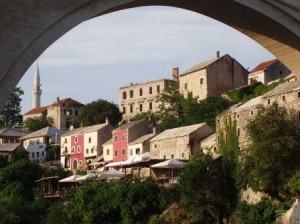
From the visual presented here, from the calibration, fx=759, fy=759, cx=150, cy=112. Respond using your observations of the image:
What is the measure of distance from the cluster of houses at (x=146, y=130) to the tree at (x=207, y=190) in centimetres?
201

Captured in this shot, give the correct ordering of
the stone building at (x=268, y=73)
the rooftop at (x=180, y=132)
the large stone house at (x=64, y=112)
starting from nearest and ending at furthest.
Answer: the rooftop at (x=180, y=132) → the stone building at (x=268, y=73) → the large stone house at (x=64, y=112)

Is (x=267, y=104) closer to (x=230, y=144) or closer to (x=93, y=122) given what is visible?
(x=230, y=144)

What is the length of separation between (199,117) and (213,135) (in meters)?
8.18

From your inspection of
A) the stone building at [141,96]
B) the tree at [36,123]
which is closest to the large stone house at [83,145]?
the stone building at [141,96]

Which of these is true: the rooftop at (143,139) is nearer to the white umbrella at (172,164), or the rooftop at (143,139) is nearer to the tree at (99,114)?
the white umbrella at (172,164)

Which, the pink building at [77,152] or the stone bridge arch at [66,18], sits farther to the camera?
the pink building at [77,152]

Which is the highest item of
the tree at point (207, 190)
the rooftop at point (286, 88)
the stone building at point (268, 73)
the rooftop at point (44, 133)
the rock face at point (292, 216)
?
the stone building at point (268, 73)

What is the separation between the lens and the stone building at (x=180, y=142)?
4228 centimetres

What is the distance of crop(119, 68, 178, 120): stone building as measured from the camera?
221 feet

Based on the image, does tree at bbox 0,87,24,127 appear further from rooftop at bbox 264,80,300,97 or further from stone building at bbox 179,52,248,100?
rooftop at bbox 264,80,300,97

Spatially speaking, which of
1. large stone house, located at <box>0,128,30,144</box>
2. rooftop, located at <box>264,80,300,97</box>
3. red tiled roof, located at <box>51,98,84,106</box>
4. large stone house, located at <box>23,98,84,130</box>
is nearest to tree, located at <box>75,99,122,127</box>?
large stone house, located at <box>0,128,30,144</box>

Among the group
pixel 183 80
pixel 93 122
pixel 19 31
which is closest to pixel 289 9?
pixel 19 31

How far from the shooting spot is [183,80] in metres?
57.9

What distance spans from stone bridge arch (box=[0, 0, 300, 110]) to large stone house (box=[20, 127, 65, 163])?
2171 inches
